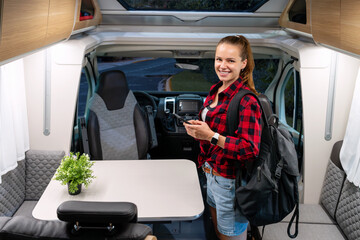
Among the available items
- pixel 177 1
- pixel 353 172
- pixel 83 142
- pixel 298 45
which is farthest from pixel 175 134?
pixel 353 172

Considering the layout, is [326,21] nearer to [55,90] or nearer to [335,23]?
[335,23]

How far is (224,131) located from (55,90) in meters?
1.64

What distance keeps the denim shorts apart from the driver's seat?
1.36 m

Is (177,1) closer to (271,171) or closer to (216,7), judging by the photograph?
(216,7)

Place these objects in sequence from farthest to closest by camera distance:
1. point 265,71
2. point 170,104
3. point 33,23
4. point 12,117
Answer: point 265,71 → point 170,104 → point 12,117 → point 33,23

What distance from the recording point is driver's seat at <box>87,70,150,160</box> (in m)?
3.34

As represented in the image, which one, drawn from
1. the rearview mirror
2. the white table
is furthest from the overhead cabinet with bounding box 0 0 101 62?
the rearview mirror

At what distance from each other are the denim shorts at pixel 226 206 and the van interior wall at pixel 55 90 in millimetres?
1404

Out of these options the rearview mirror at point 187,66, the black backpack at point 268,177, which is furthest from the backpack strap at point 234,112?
the rearview mirror at point 187,66

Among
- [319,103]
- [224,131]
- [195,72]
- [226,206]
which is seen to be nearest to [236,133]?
[224,131]

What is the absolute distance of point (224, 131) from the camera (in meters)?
2.03

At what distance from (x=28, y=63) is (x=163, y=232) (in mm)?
1853

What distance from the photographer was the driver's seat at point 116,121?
3.34m

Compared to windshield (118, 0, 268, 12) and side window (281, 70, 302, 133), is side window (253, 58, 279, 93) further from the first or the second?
windshield (118, 0, 268, 12)
